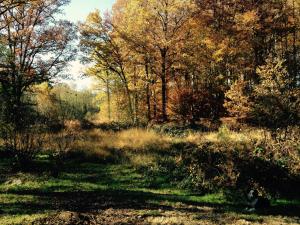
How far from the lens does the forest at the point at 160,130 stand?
9.36 metres

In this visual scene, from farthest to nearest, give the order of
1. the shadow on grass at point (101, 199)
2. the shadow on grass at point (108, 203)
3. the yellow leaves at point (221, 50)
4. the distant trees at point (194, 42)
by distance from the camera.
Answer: the distant trees at point (194, 42), the yellow leaves at point (221, 50), the shadow on grass at point (101, 199), the shadow on grass at point (108, 203)

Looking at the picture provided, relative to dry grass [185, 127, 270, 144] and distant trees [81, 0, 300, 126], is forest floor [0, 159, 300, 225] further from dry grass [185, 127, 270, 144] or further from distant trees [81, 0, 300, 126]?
distant trees [81, 0, 300, 126]

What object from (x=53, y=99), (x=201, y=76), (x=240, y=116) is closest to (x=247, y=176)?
(x=240, y=116)

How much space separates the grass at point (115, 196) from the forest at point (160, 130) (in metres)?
0.04

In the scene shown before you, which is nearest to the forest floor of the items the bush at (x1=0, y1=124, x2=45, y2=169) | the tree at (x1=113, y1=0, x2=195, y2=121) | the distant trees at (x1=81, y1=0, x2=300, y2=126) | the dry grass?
the bush at (x1=0, y1=124, x2=45, y2=169)

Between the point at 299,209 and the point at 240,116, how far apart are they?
12.9 metres

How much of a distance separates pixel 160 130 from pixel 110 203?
13.2m

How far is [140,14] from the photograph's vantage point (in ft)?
84.6

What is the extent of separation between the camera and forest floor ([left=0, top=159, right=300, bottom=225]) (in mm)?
7910

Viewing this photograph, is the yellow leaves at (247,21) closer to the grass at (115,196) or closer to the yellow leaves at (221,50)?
the yellow leaves at (221,50)

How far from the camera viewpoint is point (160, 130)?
22.2m

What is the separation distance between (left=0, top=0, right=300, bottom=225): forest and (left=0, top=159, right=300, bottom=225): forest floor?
0.11 ft

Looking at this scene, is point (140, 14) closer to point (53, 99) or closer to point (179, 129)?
point (179, 129)

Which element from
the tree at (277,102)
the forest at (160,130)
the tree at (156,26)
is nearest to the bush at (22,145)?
the forest at (160,130)
